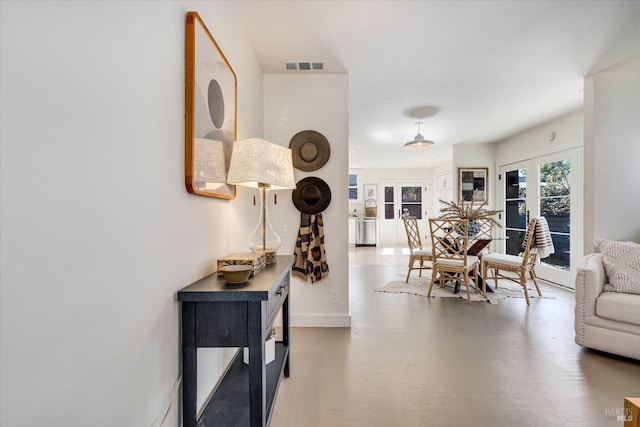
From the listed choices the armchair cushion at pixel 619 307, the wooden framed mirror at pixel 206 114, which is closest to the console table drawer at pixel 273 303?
the wooden framed mirror at pixel 206 114

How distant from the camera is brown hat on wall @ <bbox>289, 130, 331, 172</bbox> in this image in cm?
281

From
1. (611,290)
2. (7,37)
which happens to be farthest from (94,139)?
(611,290)

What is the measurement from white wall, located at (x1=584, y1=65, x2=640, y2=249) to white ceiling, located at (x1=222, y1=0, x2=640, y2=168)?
43 cm

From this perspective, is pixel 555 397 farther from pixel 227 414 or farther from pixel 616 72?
pixel 616 72

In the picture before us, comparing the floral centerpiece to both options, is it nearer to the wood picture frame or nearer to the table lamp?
the wood picture frame

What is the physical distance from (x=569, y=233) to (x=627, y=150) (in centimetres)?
169

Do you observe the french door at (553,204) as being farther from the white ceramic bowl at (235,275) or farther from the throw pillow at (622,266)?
the white ceramic bowl at (235,275)

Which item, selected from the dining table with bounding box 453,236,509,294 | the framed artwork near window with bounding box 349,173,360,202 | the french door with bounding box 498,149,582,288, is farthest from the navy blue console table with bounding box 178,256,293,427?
the framed artwork near window with bounding box 349,173,360,202

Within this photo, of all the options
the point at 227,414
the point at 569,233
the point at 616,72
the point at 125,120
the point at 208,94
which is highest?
the point at 616,72

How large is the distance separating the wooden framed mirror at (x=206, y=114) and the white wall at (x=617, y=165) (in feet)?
11.1

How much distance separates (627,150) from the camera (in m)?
2.79

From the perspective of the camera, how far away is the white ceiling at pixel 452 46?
1951 mm

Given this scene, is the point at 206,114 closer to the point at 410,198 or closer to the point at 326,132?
the point at 326,132

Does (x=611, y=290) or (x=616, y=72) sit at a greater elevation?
(x=616, y=72)
